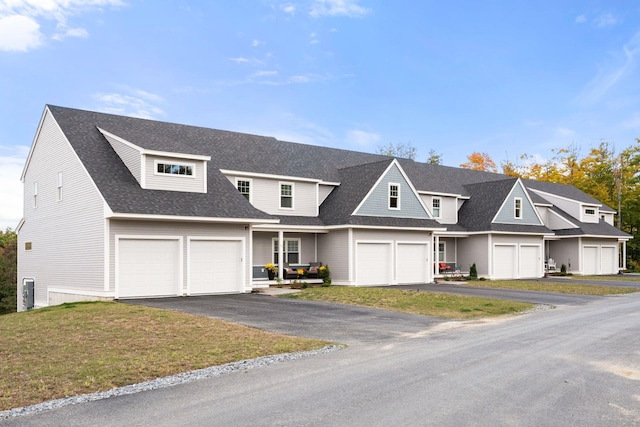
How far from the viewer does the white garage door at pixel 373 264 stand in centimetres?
2811

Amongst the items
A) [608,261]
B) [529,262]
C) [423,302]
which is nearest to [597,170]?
[608,261]

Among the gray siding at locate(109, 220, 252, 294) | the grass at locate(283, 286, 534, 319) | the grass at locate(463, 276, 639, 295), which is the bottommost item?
the grass at locate(463, 276, 639, 295)

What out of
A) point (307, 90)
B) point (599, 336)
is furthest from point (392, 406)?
point (307, 90)

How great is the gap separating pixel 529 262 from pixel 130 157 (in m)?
27.0

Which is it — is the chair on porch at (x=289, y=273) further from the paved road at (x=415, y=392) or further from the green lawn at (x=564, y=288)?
the paved road at (x=415, y=392)

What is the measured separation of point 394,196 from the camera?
29.9 m

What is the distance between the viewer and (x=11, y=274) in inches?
1903

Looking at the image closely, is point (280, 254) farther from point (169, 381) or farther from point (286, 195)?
point (169, 381)

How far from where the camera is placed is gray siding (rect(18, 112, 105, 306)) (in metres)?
20.8

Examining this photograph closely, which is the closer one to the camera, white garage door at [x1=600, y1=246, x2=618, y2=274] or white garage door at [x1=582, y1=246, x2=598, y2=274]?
white garage door at [x1=582, y1=246, x2=598, y2=274]

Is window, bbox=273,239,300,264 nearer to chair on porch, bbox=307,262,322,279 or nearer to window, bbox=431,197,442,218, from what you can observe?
→ chair on porch, bbox=307,262,322,279

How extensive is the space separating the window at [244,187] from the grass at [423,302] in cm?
683

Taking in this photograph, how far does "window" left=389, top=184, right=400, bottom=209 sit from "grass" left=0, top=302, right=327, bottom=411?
53.4 feet

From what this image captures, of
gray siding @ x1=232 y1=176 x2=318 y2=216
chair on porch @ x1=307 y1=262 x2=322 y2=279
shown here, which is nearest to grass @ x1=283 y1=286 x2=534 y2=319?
chair on porch @ x1=307 y1=262 x2=322 y2=279
